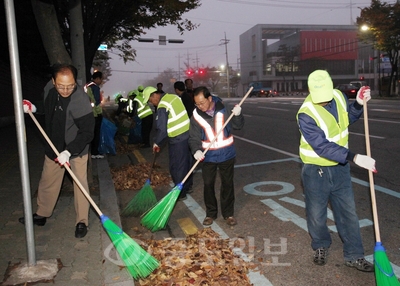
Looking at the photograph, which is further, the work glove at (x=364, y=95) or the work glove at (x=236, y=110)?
the work glove at (x=236, y=110)

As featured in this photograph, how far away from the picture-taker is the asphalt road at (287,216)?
3.82 meters

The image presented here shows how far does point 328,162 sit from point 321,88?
0.69 m

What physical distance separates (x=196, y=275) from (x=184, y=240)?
88 centimetres

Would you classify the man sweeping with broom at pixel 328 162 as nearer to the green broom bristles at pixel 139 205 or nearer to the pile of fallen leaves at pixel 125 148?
the green broom bristles at pixel 139 205

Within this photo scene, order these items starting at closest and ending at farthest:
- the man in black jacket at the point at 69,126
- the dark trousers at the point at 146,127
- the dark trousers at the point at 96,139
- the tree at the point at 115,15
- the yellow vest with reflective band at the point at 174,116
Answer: the man in black jacket at the point at 69,126 < the yellow vest with reflective band at the point at 174,116 < the dark trousers at the point at 96,139 < the dark trousers at the point at 146,127 < the tree at the point at 115,15

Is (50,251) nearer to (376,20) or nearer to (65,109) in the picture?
(65,109)

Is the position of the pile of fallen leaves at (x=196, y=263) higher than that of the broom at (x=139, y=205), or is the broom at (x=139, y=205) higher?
the broom at (x=139, y=205)

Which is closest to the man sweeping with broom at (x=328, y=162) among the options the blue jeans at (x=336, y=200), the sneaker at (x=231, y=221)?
the blue jeans at (x=336, y=200)

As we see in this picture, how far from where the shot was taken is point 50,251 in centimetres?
421

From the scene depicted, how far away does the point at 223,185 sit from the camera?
5184mm

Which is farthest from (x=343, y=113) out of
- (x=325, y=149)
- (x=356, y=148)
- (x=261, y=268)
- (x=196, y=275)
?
(x=356, y=148)

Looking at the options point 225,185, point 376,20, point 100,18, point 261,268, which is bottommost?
point 261,268

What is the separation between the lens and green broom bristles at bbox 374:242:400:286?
3146 mm

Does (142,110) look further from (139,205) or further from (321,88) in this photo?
(321,88)
